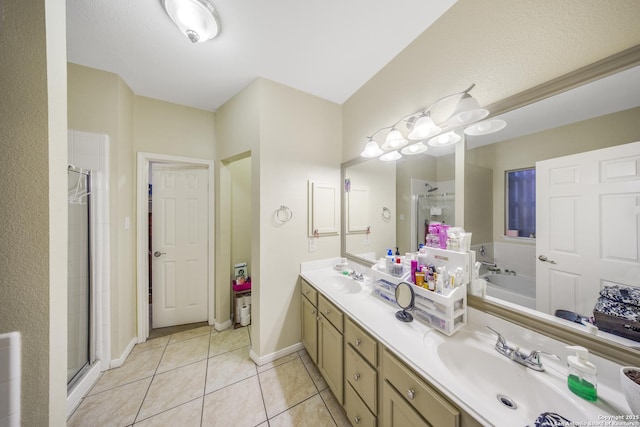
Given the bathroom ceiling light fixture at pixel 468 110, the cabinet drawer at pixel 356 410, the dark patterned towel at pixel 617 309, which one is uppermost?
the bathroom ceiling light fixture at pixel 468 110

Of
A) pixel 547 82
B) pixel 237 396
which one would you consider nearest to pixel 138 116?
pixel 237 396

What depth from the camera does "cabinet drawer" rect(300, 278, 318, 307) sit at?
5.42 ft

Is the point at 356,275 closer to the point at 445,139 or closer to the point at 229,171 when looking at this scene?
the point at 445,139

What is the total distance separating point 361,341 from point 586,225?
114cm

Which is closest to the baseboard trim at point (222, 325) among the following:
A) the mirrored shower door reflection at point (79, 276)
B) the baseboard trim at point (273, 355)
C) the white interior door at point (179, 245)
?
the white interior door at point (179, 245)

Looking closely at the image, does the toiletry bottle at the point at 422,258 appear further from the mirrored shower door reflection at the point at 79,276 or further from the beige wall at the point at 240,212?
the mirrored shower door reflection at the point at 79,276

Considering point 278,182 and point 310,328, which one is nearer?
point 310,328

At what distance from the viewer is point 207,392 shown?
4.95ft

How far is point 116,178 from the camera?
181cm

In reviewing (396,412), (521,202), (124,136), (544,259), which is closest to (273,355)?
(396,412)

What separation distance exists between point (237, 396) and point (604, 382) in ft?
6.62

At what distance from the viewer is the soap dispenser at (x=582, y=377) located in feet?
2.06

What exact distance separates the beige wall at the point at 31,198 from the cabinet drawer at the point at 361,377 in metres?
1.24

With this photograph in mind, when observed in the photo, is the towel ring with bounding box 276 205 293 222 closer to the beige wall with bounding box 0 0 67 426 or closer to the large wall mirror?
the large wall mirror
